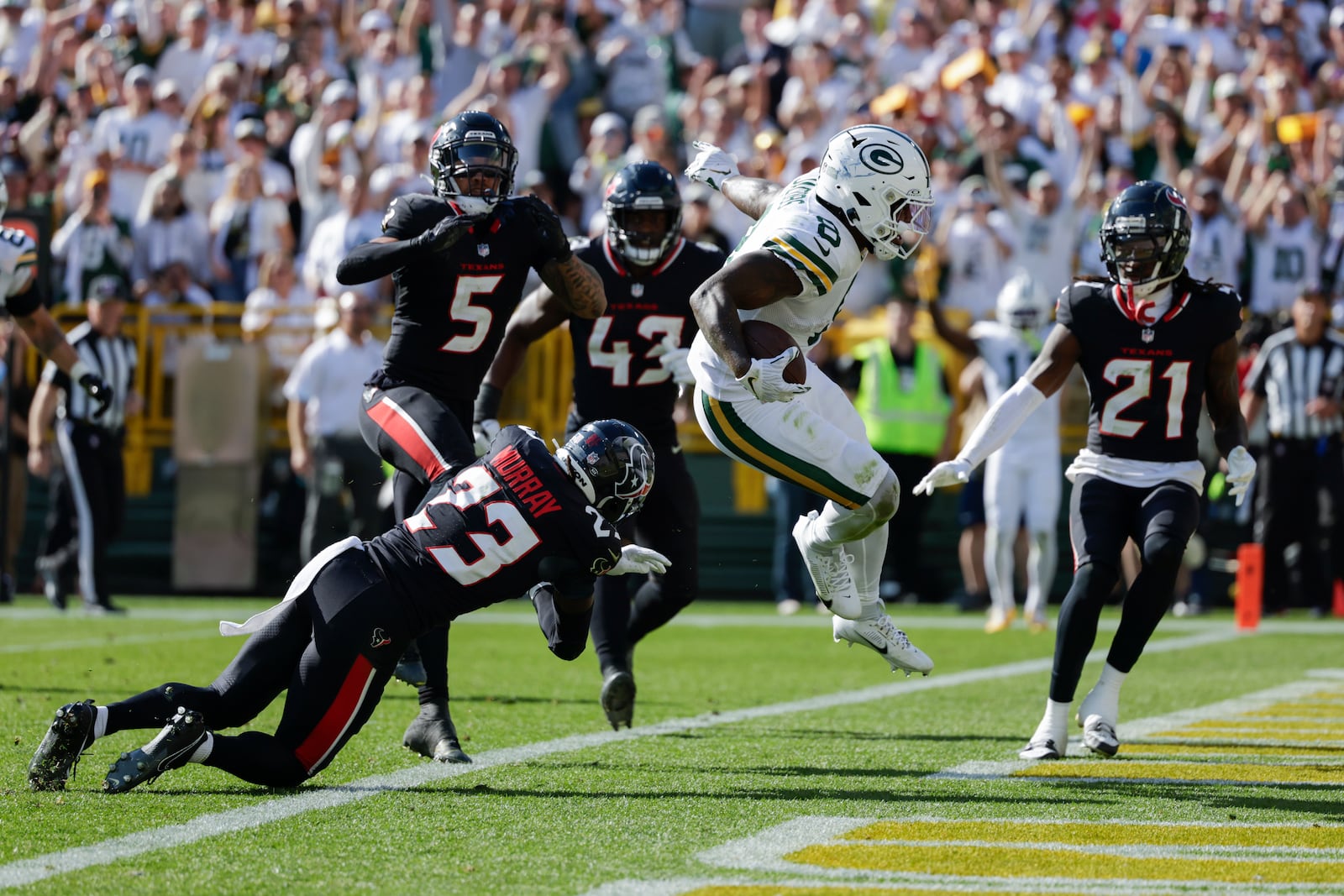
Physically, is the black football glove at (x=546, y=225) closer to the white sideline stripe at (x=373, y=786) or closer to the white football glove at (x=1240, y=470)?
the white sideline stripe at (x=373, y=786)

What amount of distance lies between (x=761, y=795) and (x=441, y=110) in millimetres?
10167

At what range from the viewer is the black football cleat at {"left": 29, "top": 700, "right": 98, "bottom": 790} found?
181 inches

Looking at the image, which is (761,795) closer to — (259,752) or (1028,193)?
(259,752)

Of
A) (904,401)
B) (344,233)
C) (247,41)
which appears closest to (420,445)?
(904,401)

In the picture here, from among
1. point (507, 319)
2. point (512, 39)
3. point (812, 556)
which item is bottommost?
point (812, 556)

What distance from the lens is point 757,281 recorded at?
5328 mm

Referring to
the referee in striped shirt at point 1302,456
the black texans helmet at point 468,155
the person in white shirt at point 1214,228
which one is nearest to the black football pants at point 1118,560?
the black texans helmet at point 468,155

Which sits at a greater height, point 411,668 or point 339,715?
point 339,715

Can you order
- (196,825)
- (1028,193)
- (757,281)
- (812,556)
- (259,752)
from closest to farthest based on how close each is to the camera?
(196,825) → (259,752) → (757,281) → (812,556) → (1028,193)

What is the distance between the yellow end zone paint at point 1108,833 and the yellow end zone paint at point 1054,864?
12 cm

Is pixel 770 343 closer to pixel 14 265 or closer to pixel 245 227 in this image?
pixel 14 265

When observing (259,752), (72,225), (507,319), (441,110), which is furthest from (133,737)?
(441,110)

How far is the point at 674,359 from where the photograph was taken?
6.37 metres

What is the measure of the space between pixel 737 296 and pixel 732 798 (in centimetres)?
143
